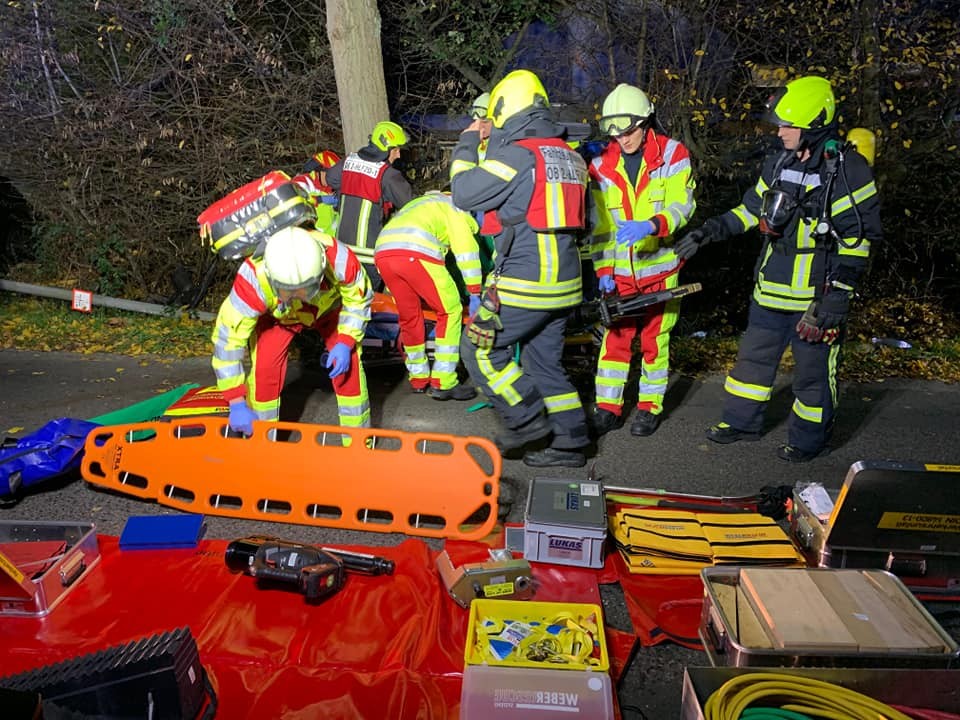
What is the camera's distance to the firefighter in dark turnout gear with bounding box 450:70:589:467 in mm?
4141

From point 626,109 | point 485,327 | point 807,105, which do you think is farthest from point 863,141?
point 485,327

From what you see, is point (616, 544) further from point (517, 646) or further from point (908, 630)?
point (908, 630)

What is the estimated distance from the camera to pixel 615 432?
5.47 m

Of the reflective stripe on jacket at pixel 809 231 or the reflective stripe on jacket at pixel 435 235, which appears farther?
the reflective stripe on jacket at pixel 435 235

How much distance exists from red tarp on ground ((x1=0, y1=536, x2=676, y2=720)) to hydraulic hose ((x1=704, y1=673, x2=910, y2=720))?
62cm

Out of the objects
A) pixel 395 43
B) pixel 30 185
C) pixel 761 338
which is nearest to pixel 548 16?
pixel 395 43

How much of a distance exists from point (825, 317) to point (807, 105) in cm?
126

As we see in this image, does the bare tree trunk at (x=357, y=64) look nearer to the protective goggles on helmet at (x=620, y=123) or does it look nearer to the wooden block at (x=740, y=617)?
the protective goggles on helmet at (x=620, y=123)

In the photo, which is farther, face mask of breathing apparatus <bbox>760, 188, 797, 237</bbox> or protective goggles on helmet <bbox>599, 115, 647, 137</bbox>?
protective goggles on helmet <bbox>599, 115, 647, 137</bbox>

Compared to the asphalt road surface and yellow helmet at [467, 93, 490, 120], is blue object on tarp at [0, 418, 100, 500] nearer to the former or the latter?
the asphalt road surface

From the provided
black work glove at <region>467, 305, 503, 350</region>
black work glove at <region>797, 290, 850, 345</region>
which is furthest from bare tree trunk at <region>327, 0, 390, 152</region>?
black work glove at <region>797, 290, 850, 345</region>

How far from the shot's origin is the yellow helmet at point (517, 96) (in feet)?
13.5

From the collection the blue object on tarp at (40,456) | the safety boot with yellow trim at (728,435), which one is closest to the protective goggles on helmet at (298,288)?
the blue object on tarp at (40,456)

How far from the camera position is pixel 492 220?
4848 millimetres
